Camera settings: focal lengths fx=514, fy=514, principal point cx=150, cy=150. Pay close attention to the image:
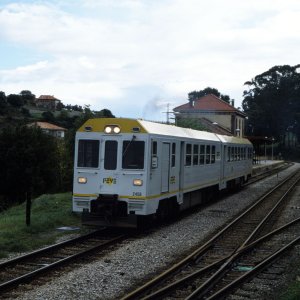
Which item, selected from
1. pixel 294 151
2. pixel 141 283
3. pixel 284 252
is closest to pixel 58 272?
pixel 141 283

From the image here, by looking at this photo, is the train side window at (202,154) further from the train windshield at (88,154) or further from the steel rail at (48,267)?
the steel rail at (48,267)

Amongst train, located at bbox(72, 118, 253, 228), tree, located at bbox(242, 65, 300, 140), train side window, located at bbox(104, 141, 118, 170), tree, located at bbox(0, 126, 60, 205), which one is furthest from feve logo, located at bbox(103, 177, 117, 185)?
tree, located at bbox(242, 65, 300, 140)

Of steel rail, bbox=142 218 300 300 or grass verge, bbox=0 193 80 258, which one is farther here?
grass verge, bbox=0 193 80 258

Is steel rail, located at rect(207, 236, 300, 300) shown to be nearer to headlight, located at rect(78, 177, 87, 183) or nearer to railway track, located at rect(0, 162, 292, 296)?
railway track, located at rect(0, 162, 292, 296)

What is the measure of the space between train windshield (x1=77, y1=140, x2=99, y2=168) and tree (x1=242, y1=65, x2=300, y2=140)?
85.8 meters

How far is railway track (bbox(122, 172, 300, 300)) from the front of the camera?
308 inches

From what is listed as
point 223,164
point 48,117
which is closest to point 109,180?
point 223,164

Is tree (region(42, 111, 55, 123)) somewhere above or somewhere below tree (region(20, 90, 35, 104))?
below

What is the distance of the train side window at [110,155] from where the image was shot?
13055 mm

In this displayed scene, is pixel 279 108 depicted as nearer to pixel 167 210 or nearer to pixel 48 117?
pixel 48 117

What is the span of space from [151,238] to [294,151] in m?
89.1

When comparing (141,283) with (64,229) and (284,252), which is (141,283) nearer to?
(284,252)

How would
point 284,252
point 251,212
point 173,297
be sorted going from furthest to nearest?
point 251,212, point 284,252, point 173,297

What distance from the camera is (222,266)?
925cm
